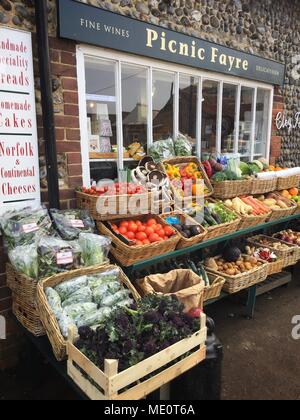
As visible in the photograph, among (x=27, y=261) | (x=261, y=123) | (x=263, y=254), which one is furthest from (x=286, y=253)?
(x=27, y=261)

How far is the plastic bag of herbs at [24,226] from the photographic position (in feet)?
8.92

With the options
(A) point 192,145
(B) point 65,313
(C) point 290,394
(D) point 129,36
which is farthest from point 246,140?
(B) point 65,313

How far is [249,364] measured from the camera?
3.22m

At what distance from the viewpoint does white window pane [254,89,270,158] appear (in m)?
5.47

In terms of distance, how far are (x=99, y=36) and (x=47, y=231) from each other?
1.95 meters

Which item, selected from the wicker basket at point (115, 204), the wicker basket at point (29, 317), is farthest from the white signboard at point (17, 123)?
the wicker basket at point (29, 317)

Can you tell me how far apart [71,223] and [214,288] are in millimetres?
1632

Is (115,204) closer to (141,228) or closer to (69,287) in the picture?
(141,228)

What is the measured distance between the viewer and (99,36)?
319 cm

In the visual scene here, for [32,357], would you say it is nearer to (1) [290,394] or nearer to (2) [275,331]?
(1) [290,394]

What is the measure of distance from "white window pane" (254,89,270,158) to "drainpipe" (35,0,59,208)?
3.72m

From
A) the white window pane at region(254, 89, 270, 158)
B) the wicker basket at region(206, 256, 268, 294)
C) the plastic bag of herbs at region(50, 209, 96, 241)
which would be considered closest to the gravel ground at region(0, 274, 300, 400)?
the wicker basket at region(206, 256, 268, 294)

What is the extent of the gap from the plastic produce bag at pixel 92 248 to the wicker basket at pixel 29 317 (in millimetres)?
544
